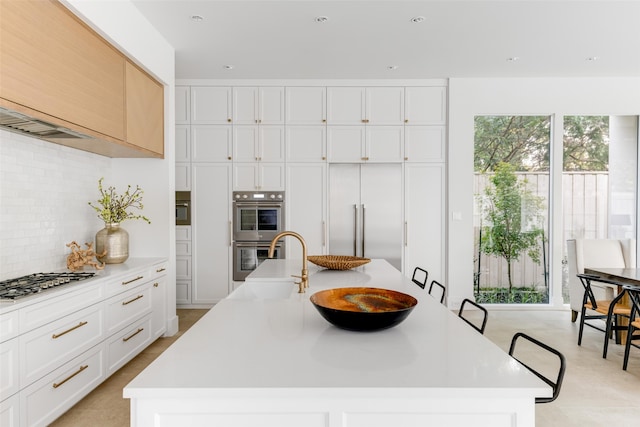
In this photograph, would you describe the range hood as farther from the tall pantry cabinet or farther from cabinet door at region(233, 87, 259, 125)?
cabinet door at region(233, 87, 259, 125)

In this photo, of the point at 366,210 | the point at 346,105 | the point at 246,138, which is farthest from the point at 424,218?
the point at 246,138

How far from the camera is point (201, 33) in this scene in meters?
3.46

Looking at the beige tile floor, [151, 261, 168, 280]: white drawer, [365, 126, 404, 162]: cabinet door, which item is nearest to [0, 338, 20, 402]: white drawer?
the beige tile floor

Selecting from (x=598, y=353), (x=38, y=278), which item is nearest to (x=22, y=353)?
(x=38, y=278)

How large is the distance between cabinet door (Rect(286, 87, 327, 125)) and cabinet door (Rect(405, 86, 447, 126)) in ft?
3.41

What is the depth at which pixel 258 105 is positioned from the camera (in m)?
4.72

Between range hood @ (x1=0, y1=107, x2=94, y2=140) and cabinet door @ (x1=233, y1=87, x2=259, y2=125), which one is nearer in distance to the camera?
range hood @ (x1=0, y1=107, x2=94, y2=140)

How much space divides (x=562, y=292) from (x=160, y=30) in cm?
528

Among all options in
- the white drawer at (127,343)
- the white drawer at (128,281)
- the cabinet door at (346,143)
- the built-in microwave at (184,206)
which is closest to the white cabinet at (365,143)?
the cabinet door at (346,143)

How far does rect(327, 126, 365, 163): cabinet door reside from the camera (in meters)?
4.72

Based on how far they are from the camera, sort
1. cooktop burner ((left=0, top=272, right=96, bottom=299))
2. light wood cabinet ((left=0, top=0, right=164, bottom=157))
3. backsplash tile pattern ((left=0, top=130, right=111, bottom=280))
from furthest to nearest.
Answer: backsplash tile pattern ((left=0, top=130, right=111, bottom=280)) → cooktop burner ((left=0, top=272, right=96, bottom=299)) → light wood cabinet ((left=0, top=0, right=164, bottom=157))

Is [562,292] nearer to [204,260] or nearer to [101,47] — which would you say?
[204,260]

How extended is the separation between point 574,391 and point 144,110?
394 centimetres

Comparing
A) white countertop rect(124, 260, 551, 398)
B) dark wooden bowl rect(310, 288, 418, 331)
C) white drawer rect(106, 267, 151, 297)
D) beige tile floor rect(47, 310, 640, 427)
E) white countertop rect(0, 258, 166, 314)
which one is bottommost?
beige tile floor rect(47, 310, 640, 427)
